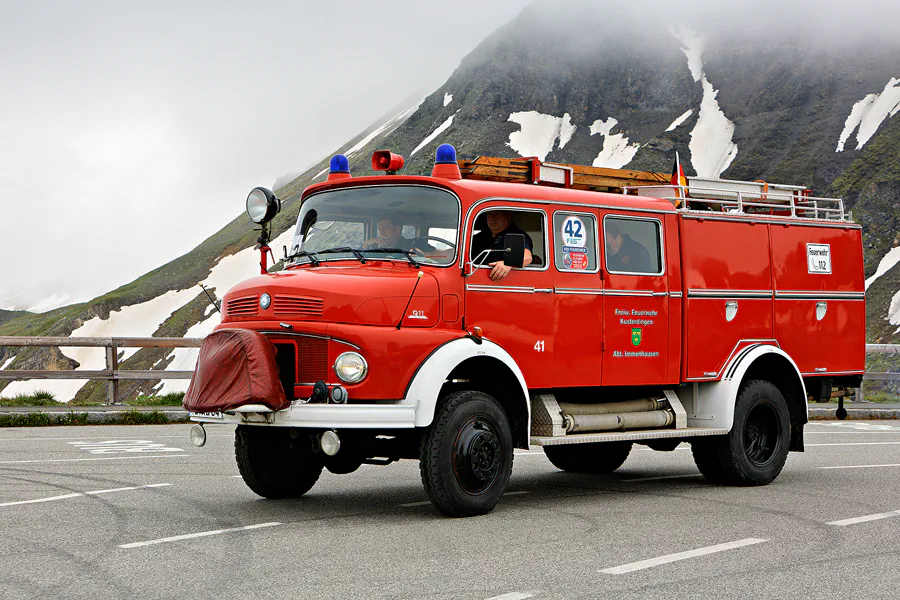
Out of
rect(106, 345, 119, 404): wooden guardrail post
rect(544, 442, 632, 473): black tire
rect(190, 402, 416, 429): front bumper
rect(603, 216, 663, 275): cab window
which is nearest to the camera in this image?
rect(190, 402, 416, 429): front bumper

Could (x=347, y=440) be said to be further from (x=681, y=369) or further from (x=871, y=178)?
(x=871, y=178)

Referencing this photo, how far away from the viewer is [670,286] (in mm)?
10648

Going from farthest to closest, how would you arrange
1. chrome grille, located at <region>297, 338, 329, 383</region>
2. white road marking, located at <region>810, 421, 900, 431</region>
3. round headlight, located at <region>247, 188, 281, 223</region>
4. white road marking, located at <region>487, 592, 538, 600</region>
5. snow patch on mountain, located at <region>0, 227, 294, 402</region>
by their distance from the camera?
snow patch on mountain, located at <region>0, 227, 294, 402</region> → white road marking, located at <region>810, 421, 900, 431</region> → round headlight, located at <region>247, 188, 281, 223</region> → chrome grille, located at <region>297, 338, 329, 383</region> → white road marking, located at <region>487, 592, 538, 600</region>

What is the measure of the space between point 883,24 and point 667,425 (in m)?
107

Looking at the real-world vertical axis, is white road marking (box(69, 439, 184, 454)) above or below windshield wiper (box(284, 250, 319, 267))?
below

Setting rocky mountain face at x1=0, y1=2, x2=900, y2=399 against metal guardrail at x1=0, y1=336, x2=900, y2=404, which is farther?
rocky mountain face at x1=0, y1=2, x2=900, y2=399

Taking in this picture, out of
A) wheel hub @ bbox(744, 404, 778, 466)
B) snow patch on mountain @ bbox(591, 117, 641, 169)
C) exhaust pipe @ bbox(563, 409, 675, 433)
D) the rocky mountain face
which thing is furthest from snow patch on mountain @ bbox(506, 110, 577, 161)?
exhaust pipe @ bbox(563, 409, 675, 433)

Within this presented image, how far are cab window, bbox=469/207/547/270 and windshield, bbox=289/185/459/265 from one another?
23 cm

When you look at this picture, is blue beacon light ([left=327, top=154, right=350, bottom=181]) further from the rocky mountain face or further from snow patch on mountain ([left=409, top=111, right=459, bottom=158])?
snow patch on mountain ([left=409, top=111, right=459, bottom=158])

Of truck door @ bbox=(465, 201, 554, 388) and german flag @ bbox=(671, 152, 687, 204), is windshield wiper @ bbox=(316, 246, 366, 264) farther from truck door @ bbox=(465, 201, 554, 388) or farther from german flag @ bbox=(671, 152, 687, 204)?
german flag @ bbox=(671, 152, 687, 204)

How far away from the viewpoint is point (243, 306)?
29.0ft

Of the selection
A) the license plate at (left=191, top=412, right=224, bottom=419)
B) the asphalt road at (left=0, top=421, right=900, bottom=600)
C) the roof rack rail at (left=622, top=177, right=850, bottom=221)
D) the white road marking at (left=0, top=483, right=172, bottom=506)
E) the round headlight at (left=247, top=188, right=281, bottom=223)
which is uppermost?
the roof rack rail at (left=622, top=177, right=850, bottom=221)

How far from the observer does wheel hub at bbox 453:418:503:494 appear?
8.55 meters

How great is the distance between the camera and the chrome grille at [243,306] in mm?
8703
